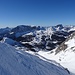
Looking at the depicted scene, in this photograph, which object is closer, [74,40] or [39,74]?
[39,74]

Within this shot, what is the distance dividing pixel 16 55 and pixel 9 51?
1.41 meters

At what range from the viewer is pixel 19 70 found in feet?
73.9

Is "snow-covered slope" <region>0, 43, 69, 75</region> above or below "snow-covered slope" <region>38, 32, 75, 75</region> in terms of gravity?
above

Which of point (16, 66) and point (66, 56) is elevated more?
point (16, 66)

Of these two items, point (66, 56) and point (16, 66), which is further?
point (66, 56)

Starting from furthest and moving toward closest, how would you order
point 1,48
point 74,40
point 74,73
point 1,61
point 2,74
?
1. point 74,40
2. point 74,73
3. point 1,48
4. point 1,61
5. point 2,74

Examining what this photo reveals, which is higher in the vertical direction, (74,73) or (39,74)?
(39,74)

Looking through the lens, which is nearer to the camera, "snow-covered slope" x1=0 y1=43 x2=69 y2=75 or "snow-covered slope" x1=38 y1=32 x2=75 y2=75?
"snow-covered slope" x1=0 y1=43 x2=69 y2=75

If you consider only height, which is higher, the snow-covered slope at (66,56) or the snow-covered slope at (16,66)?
the snow-covered slope at (16,66)

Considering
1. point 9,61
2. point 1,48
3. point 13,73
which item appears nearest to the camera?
point 13,73

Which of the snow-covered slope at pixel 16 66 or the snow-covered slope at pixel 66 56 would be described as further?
the snow-covered slope at pixel 66 56

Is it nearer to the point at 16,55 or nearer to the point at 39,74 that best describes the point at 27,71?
the point at 39,74

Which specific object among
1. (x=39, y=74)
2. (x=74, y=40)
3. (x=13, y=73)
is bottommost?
(x=74, y=40)

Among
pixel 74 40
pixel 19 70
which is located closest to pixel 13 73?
pixel 19 70
